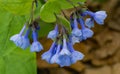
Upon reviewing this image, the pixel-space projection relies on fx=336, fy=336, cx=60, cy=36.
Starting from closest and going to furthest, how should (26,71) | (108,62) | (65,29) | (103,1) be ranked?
(65,29) < (26,71) < (108,62) < (103,1)

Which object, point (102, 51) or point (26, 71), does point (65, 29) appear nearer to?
point (26, 71)

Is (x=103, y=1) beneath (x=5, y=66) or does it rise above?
beneath

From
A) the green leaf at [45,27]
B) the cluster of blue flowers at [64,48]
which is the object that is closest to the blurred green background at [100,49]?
the green leaf at [45,27]

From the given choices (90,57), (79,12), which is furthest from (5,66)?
(90,57)

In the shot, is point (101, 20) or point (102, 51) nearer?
point (101, 20)

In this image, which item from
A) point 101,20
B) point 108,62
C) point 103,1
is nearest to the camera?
point 101,20

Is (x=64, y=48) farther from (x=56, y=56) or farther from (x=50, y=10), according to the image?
(x=50, y=10)

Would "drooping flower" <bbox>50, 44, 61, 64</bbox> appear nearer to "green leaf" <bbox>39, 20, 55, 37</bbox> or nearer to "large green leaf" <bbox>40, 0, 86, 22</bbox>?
"large green leaf" <bbox>40, 0, 86, 22</bbox>

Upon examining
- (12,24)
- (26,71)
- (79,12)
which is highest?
(79,12)
